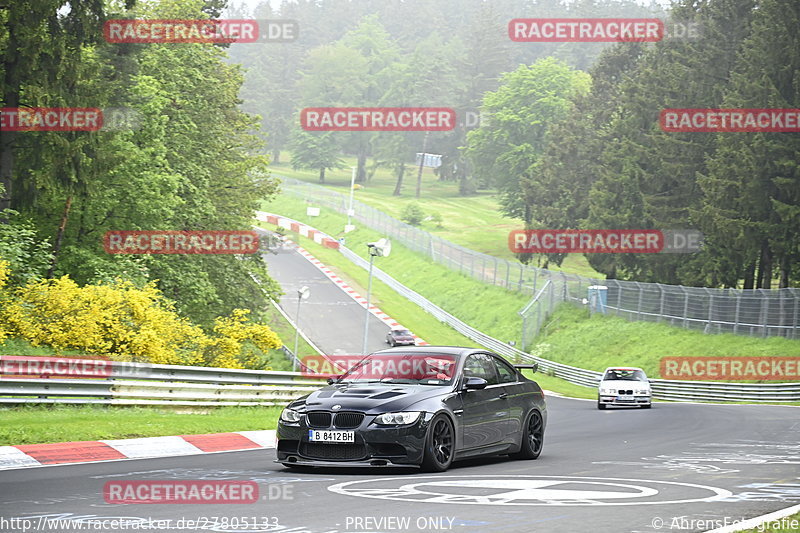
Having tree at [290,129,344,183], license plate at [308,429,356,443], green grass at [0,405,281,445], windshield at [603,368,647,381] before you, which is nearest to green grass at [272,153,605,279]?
tree at [290,129,344,183]

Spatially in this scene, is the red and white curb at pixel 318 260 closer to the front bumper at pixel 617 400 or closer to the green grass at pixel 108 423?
the front bumper at pixel 617 400

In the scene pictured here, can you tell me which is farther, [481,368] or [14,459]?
[481,368]

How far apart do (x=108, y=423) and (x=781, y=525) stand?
11233mm

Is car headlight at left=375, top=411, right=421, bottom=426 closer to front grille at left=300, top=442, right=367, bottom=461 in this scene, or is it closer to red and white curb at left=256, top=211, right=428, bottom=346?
front grille at left=300, top=442, right=367, bottom=461

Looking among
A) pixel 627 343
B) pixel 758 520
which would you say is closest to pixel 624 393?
pixel 627 343

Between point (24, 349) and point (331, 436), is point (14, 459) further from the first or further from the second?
point (24, 349)

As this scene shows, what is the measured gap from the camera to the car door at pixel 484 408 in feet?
45.8

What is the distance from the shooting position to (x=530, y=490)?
11461 mm

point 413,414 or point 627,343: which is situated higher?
point 413,414

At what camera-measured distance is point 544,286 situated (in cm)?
6812

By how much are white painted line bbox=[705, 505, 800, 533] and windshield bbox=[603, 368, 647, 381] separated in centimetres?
2914

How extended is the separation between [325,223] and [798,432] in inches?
3545

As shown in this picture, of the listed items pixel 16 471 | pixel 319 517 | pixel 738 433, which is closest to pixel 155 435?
pixel 16 471

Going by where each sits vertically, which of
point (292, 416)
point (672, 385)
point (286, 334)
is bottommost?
point (286, 334)
